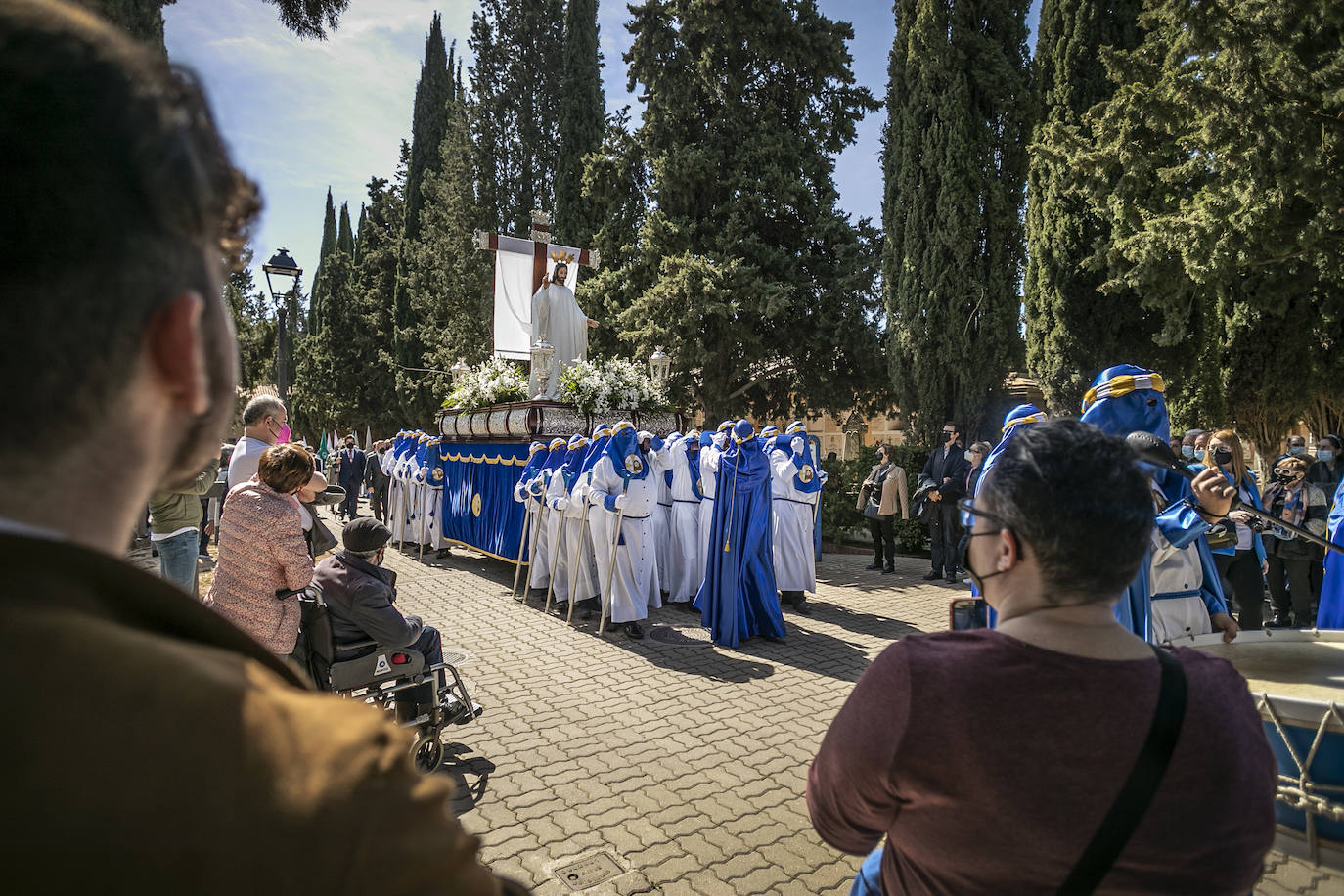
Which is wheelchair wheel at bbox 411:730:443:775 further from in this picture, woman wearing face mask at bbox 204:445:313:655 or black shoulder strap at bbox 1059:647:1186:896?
black shoulder strap at bbox 1059:647:1186:896

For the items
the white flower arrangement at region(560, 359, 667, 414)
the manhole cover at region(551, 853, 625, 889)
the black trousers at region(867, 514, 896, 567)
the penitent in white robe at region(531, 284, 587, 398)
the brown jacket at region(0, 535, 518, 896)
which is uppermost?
the penitent in white robe at region(531, 284, 587, 398)

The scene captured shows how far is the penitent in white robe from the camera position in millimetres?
12250

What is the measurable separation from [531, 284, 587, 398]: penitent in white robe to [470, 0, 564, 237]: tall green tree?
16921 millimetres

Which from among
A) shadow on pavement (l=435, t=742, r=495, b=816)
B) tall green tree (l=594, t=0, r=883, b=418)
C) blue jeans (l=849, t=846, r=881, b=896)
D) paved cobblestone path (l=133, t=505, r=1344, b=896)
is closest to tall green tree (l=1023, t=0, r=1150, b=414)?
tall green tree (l=594, t=0, r=883, b=418)

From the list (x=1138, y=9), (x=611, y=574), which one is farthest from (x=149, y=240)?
(x=1138, y=9)

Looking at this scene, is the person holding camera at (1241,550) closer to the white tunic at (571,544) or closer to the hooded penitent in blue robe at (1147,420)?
the hooded penitent in blue robe at (1147,420)

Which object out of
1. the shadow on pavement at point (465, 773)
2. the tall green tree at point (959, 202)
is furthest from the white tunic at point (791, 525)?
the tall green tree at point (959, 202)

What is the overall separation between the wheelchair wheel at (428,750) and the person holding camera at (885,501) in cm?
809

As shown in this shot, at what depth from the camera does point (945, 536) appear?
10531 millimetres

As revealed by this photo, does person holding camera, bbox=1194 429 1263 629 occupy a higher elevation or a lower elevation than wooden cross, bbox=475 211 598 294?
lower

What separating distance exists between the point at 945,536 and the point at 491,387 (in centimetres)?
722

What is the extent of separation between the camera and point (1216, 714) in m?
1.31

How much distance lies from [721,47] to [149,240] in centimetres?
2219

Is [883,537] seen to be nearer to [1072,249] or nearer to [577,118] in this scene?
[1072,249]
